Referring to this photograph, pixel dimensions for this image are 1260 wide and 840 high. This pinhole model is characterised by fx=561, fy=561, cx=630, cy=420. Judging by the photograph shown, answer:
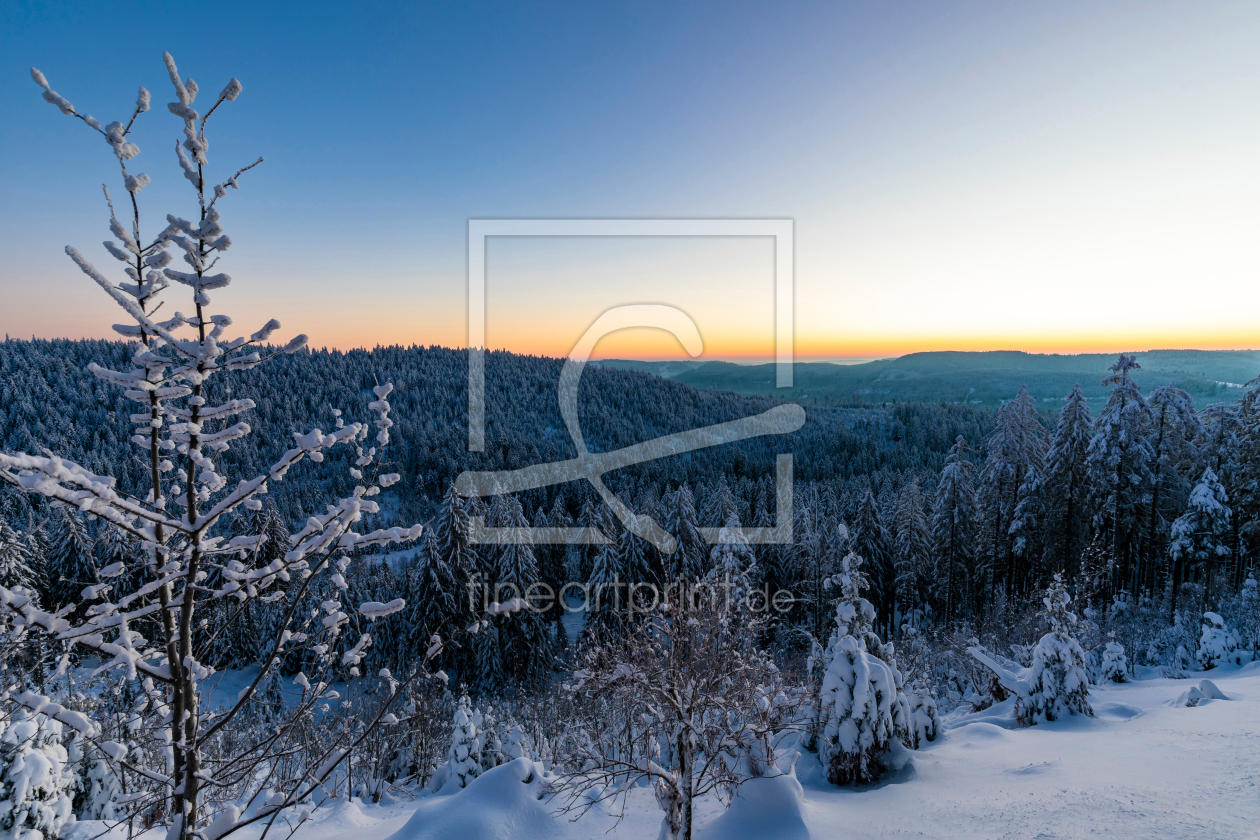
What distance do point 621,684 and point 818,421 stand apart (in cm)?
11322

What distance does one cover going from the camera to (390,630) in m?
31.5

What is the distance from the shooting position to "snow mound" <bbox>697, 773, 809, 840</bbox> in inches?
327

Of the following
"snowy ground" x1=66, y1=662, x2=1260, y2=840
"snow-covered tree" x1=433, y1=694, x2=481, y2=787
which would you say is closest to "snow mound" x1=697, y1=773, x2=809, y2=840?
"snowy ground" x1=66, y1=662, x2=1260, y2=840

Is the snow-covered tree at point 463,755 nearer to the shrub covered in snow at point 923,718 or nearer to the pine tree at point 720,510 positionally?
the shrub covered in snow at point 923,718

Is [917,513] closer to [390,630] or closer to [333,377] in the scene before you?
[390,630]

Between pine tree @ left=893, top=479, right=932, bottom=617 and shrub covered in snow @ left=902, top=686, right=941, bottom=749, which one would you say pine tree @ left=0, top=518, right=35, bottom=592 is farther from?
pine tree @ left=893, top=479, right=932, bottom=617

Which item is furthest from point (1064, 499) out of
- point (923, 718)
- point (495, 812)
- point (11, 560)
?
point (11, 560)

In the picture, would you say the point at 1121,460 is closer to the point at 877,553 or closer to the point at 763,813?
the point at 877,553

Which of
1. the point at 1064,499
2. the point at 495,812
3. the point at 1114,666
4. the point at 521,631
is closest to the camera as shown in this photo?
the point at 495,812

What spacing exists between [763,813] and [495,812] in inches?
163

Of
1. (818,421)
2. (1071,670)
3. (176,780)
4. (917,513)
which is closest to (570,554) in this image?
(917,513)

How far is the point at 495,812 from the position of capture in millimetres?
8703

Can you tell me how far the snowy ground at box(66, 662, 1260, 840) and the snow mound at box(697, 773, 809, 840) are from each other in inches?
0.6

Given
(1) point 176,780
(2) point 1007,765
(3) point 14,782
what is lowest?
(2) point 1007,765
